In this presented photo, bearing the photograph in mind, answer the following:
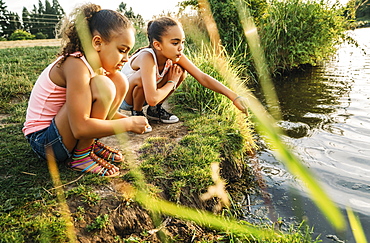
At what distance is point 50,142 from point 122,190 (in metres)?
0.60

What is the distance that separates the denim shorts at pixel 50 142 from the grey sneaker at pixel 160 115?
1.47m

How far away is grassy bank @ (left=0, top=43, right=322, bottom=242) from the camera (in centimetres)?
168

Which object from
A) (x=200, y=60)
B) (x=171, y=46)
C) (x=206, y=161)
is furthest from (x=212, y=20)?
(x=206, y=161)

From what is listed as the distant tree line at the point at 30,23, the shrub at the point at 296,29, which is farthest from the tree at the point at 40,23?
the shrub at the point at 296,29

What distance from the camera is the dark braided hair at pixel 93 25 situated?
1.88 meters

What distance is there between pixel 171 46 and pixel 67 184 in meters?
1.62

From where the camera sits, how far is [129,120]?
1.92 meters

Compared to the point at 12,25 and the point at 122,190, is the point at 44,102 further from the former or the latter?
the point at 12,25

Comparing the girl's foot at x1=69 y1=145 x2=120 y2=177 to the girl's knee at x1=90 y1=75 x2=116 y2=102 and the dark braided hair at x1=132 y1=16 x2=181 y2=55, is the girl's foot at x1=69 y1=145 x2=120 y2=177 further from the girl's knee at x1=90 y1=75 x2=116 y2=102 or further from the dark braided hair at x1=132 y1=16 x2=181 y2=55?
the dark braided hair at x1=132 y1=16 x2=181 y2=55

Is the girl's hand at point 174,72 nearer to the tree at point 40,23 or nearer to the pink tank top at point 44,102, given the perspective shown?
the pink tank top at point 44,102

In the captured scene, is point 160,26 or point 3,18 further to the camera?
point 3,18

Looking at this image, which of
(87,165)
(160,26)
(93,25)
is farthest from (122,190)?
(160,26)

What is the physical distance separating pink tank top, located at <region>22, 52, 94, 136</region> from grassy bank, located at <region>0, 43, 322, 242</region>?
376 mm

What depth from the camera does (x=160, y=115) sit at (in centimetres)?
346
